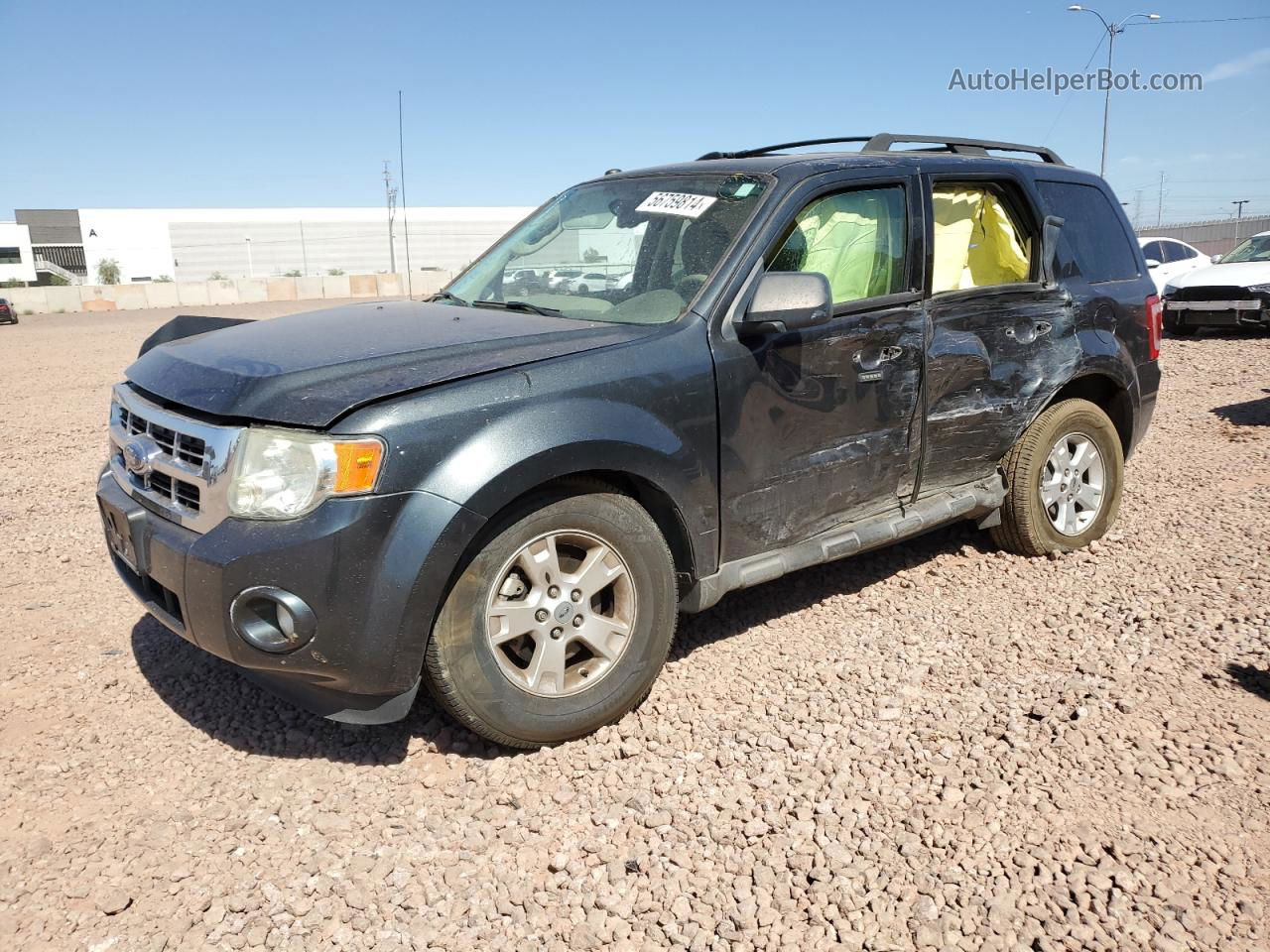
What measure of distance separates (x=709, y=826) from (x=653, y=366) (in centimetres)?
147

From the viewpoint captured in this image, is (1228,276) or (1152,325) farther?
(1228,276)

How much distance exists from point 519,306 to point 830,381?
1285 millimetres

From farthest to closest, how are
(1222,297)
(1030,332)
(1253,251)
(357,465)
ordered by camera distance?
(1253,251) → (1222,297) → (1030,332) → (357,465)

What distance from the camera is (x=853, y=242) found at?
402 cm

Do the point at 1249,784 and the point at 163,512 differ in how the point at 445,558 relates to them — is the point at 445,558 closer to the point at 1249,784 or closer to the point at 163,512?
the point at 163,512

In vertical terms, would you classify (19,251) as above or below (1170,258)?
above

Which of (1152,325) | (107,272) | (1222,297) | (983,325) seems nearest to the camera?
(983,325)

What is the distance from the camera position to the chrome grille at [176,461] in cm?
282

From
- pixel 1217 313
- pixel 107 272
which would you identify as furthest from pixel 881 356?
pixel 107 272

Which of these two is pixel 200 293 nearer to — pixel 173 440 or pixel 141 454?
pixel 141 454

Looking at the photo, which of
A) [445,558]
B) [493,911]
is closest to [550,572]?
[445,558]

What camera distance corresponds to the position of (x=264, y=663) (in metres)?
2.83

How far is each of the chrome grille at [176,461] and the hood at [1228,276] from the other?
49.6 ft

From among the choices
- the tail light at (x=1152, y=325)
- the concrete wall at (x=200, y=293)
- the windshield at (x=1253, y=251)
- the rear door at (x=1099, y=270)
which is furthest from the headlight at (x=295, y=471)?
the concrete wall at (x=200, y=293)
